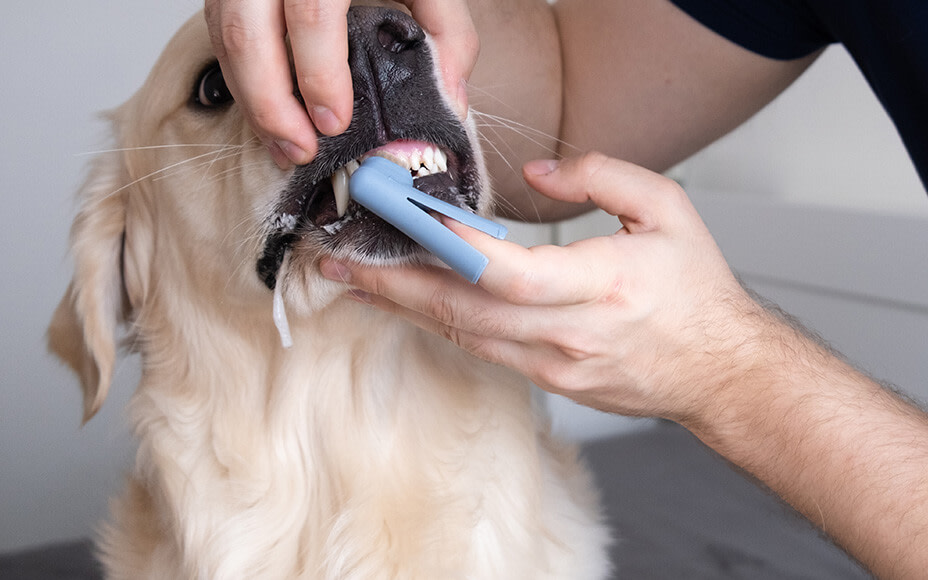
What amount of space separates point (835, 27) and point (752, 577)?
4.19 ft

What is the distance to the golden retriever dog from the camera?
3.88ft

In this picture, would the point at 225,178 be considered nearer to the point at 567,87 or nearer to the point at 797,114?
the point at 567,87

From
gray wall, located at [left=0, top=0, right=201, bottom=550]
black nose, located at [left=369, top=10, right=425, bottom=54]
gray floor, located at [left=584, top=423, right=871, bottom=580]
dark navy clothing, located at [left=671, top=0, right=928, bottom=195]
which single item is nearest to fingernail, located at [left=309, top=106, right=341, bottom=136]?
black nose, located at [left=369, top=10, right=425, bottom=54]

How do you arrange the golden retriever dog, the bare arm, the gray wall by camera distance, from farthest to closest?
the gray wall < the bare arm < the golden retriever dog

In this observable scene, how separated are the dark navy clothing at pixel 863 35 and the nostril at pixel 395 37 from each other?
0.81 meters

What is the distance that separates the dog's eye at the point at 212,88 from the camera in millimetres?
1268

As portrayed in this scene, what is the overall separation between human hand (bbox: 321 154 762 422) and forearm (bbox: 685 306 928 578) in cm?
4

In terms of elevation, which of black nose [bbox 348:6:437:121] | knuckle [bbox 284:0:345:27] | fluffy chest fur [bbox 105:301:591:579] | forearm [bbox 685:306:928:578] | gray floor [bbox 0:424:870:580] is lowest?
gray floor [bbox 0:424:870:580]

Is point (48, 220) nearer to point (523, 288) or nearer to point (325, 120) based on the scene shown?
point (325, 120)

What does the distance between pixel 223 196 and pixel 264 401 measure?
329 millimetres

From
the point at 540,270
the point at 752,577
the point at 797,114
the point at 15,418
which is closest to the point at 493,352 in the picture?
the point at 540,270

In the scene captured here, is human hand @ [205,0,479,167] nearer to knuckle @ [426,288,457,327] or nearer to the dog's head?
the dog's head

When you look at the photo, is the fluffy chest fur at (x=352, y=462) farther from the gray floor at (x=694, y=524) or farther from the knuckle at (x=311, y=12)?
the gray floor at (x=694, y=524)

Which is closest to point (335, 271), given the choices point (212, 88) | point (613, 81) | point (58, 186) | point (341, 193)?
point (341, 193)
